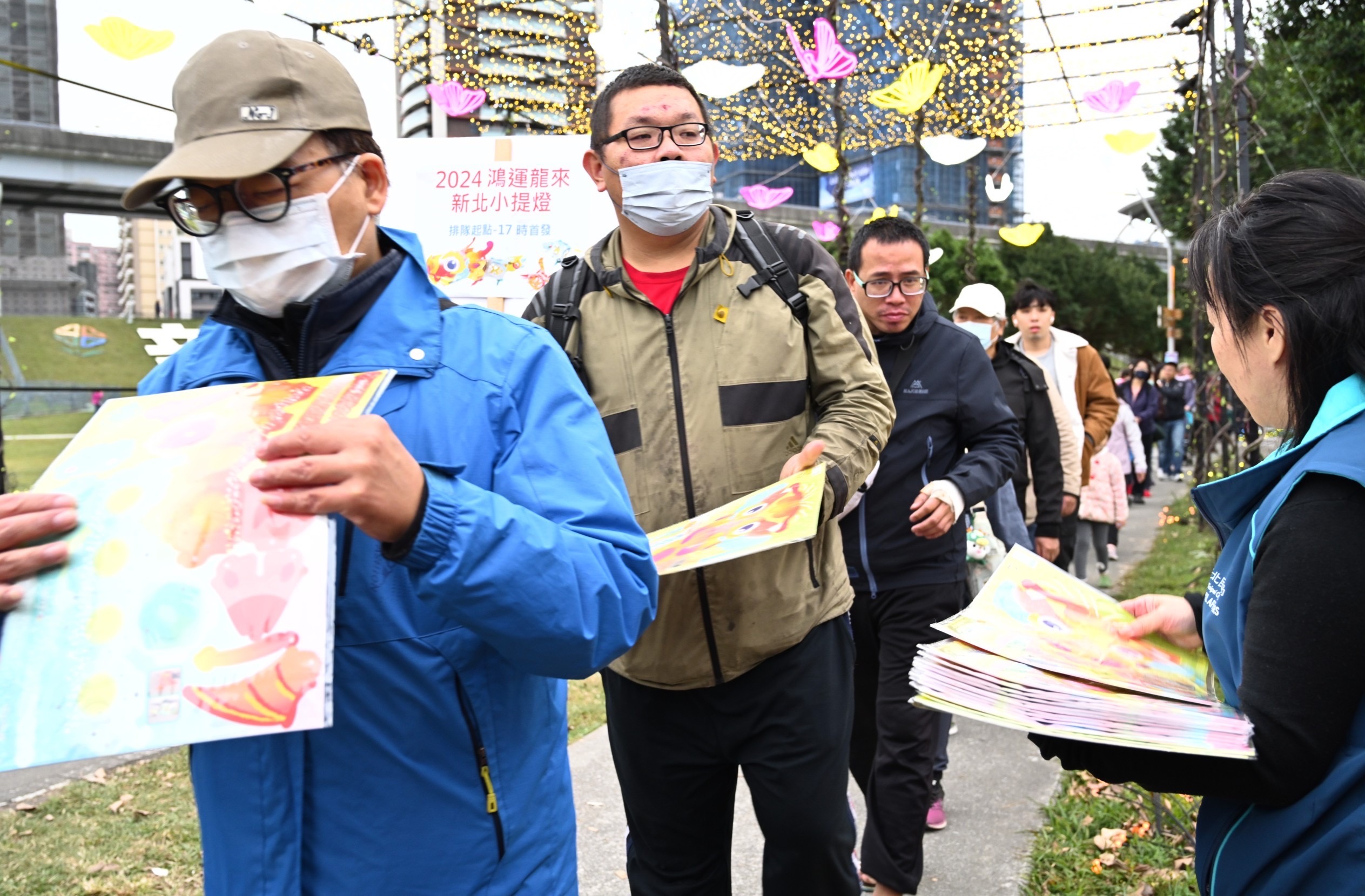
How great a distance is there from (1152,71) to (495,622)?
38.3 feet

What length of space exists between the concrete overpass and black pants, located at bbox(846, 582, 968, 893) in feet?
96.3

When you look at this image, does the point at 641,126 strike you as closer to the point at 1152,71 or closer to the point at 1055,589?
the point at 1055,589

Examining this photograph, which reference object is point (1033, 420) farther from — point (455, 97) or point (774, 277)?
point (455, 97)

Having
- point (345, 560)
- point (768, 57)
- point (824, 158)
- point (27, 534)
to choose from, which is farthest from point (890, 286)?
point (768, 57)

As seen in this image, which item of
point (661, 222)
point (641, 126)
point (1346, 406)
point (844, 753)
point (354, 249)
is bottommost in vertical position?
point (844, 753)

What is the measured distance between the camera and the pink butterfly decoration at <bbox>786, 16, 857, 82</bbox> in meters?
8.77

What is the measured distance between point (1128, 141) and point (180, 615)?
11.3 metres

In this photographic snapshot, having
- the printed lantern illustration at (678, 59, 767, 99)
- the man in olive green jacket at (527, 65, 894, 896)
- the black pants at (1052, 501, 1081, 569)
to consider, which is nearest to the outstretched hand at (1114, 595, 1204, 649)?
the man in olive green jacket at (527, 65, 894, 896)

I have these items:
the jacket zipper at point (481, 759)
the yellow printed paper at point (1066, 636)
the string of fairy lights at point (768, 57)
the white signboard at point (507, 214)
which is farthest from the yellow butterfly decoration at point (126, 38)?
the yellow printed paper at point (1066, 636)

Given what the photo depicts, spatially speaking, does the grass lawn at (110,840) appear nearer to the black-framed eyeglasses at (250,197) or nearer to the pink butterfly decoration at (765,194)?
the black-framed eyeglasses at (250,197)

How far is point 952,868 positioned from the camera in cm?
392

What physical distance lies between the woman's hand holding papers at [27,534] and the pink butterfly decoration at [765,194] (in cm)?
952

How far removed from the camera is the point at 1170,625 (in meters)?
1.87

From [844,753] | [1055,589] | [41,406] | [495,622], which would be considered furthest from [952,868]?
[41,406]
